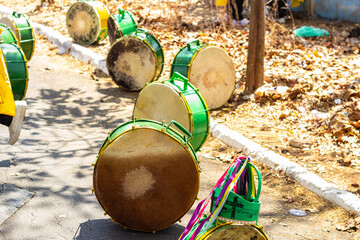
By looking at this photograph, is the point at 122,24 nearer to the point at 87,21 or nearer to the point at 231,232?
the point at 87,21

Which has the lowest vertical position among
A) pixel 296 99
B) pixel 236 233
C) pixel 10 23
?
pixel 296 99

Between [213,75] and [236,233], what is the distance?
168 inches

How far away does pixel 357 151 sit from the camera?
5898 mm

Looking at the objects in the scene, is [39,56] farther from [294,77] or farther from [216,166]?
[216,166]

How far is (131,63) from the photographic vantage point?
8500mm

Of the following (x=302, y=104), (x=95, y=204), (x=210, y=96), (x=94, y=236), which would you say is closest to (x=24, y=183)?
(x=95, y=204)

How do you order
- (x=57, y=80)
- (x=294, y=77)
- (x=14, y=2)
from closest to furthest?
(x=294, y=77), (x=57, y=80), (x=14, y=2)

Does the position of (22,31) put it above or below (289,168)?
above

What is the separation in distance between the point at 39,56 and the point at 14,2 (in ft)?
21.0

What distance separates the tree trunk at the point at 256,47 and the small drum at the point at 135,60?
4.68 feet

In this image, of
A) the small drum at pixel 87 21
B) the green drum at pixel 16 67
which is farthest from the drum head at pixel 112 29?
the green drum at pixel 16 67

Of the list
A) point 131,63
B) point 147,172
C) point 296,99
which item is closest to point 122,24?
point 131,63

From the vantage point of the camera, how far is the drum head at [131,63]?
27.5ft

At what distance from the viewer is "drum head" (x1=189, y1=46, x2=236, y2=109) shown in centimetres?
736
